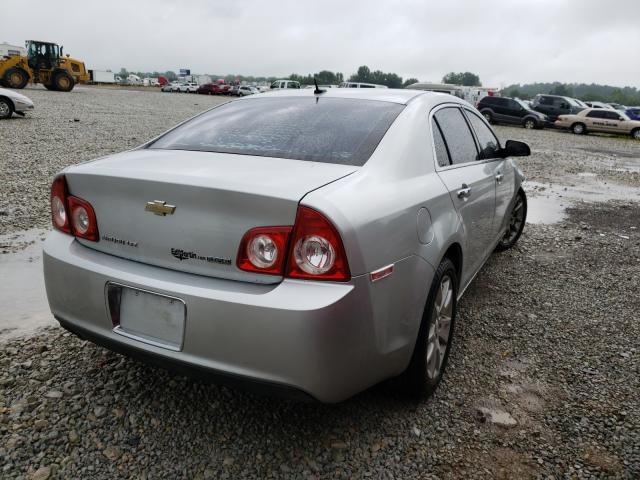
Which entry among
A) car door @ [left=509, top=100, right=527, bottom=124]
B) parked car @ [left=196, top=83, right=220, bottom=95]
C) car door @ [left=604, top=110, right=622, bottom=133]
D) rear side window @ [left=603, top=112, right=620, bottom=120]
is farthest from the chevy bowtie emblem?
parked car @ [left=196, top=83, right=220, bottom=95]

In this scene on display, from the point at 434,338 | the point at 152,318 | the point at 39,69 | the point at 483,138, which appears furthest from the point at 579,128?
the point at 39,69

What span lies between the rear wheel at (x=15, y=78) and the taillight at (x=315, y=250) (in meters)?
29.4

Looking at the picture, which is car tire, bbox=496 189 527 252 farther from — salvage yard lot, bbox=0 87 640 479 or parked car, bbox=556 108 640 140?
parked car, bbox=556 108 640 140

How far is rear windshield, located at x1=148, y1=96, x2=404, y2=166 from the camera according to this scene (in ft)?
7.84

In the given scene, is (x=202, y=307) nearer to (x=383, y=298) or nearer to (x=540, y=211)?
(x=383, y=298)

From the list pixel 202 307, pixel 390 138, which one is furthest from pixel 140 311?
pixel 390 138

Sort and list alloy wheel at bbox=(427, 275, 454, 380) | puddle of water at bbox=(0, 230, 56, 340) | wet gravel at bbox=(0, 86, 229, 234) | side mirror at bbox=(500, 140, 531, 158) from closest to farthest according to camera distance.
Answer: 1. alloy wheel at bbox=(427, 275, 454, 380)
2. puddle of water at bbox=(0, 230, 56, 340)
3. side mirror at bbox=(500, 140, 531, 158)
4. wet gravel at bbox=(0, 86, 229, 234)

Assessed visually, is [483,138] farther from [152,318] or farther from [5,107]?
[5,107]

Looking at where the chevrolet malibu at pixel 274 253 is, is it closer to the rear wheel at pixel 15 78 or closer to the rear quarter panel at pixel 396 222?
the rear quarter panel at pixel 396 222

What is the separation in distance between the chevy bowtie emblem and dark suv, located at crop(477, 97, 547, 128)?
A: 2610 cm

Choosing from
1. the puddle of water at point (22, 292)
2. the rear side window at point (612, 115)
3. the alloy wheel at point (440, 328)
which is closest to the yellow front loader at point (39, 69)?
the puddle of water at point (22, 292)

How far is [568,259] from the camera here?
516cm

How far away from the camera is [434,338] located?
2.57 m

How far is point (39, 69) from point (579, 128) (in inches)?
Answer: 1122
